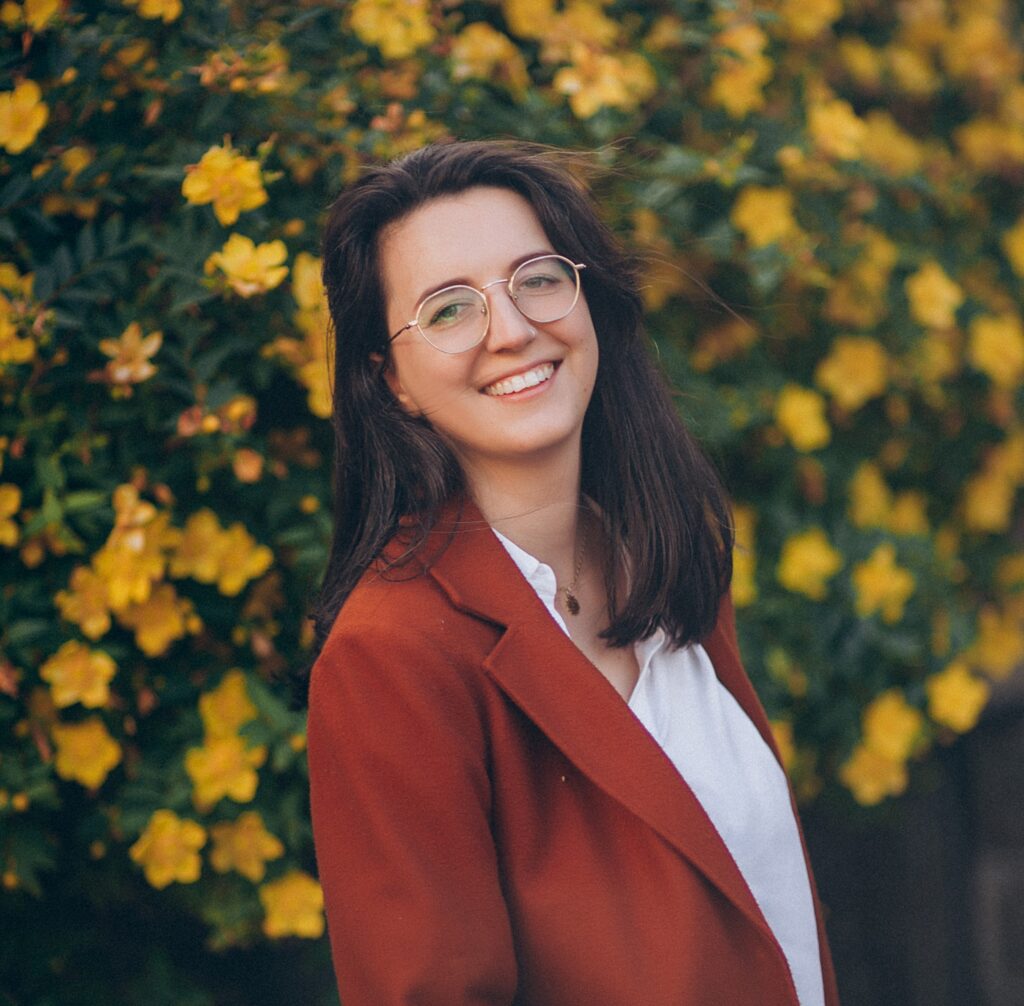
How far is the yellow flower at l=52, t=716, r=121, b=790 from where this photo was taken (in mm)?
1658

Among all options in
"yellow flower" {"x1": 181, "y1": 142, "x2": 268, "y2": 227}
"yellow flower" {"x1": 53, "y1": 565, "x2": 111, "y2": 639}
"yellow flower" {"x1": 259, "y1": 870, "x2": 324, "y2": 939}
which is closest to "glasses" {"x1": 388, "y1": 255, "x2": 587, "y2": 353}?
"yellow flower" {"x1": 181, "y1": 142, "x2": 268, "y2": 227}

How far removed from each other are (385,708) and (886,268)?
170cm

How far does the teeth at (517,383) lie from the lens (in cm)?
125

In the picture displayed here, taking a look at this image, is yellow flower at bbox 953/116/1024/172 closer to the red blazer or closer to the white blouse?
the white blouse

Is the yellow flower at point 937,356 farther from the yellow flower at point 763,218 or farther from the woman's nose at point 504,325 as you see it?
the woman's nose at point 504,325

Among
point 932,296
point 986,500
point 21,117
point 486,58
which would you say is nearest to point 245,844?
point 21,117

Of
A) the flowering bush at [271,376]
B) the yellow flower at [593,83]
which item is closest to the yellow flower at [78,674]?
the flowering bush at [271,376]

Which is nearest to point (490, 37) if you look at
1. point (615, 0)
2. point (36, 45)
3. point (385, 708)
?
point (615, 0)

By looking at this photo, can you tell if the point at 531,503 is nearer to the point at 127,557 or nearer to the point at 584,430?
the point at 584,430

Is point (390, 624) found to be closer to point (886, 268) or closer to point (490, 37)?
point (490, 37)

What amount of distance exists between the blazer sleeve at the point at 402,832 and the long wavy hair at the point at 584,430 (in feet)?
0.59

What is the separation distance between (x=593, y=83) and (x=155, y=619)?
107 centimetres

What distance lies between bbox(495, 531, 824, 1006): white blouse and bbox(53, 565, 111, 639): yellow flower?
643 mm

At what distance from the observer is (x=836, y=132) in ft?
7.28
